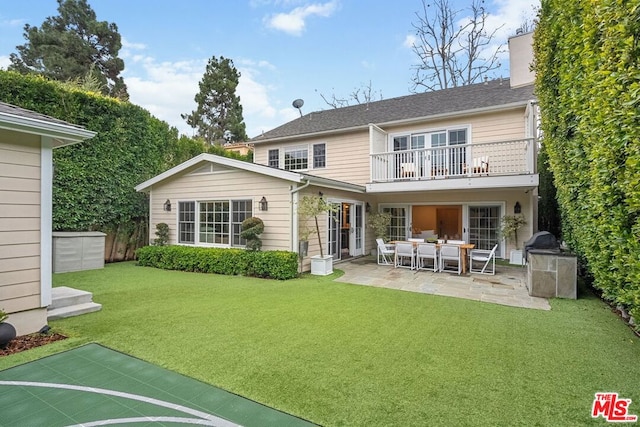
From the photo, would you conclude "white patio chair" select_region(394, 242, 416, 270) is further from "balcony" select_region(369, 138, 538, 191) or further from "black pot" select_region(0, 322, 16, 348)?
"black pot" select_region(0, 322, 16, 348)

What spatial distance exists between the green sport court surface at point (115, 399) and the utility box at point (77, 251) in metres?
6.56

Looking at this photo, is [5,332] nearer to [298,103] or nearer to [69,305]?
[69,305]

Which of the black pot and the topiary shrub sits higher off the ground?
the topiary shrub

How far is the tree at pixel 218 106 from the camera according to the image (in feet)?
81.5

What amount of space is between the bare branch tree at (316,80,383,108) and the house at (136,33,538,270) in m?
8.10

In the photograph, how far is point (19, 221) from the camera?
4129 mm

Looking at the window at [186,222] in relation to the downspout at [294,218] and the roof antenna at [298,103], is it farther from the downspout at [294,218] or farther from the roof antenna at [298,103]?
the roof antenna at [298,103]

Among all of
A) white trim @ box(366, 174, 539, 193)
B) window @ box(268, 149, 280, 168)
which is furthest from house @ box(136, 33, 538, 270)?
window @ box(268, 149, 280, 168)

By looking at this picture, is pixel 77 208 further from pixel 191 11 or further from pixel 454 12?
pixel 454 12

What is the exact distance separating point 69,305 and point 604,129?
25.8 ft

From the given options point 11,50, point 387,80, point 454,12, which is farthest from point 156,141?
point 454,12

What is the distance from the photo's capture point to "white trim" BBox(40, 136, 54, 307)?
430 centimetres

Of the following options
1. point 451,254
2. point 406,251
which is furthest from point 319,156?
point 451,254

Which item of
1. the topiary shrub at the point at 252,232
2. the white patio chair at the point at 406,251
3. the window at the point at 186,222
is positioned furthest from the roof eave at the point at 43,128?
the white patio chair at the point at 406,251
